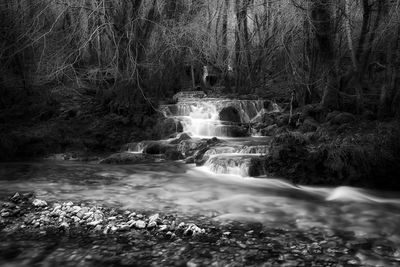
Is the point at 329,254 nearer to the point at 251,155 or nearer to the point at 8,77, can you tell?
the point at 251,155

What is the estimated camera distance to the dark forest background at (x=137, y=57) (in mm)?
9812

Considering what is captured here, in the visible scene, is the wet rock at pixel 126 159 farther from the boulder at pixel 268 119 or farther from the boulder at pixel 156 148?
the boulder at pixel 268 119

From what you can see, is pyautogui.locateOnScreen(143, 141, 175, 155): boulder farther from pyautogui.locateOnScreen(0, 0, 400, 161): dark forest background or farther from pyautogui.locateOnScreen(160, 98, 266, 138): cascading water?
pyautogui.locateOnScreen(160, 98, 266, 138): cascading water

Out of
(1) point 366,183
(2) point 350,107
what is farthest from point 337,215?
(2) point 350,107

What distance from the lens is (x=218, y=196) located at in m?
6.68

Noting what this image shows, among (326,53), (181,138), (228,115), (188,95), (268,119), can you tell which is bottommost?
(181,138)

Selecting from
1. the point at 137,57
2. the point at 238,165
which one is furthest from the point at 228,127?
the point at 238,165

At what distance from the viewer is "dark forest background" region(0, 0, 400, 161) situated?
32.2 ft

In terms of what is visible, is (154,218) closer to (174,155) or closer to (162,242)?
(162,242)

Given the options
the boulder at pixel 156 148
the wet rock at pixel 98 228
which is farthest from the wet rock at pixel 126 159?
the wet rock at pixel 98 228

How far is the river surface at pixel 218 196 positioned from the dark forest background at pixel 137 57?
291 centimetres

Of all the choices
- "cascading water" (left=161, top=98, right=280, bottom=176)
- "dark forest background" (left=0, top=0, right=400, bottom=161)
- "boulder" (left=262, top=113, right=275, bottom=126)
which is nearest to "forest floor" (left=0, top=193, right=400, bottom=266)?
"cascading water" (left=161, top=98, right=280, bottom=176)

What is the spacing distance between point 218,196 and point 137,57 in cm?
748

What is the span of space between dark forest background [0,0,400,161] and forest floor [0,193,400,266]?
546 centimetres
